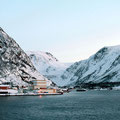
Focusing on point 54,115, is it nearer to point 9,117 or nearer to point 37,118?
point 37,118

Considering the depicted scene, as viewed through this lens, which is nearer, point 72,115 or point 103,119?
point 103,119

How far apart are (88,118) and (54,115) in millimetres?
11662

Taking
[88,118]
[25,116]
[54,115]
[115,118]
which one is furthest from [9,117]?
[115,118]

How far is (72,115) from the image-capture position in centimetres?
8900

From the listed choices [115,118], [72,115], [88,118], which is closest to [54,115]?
[72,115]

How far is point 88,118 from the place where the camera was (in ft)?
271

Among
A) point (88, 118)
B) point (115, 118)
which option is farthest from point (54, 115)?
point (115, 118)

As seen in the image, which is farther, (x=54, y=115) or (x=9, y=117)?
(x=54, y=115)

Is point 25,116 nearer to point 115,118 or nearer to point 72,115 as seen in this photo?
point 72,115

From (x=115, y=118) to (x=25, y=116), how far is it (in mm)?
25975

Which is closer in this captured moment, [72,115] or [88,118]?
[88,118]

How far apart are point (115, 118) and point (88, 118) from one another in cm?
754

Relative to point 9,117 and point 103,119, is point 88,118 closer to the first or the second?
point 103,119

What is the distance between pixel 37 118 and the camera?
82125 mm
